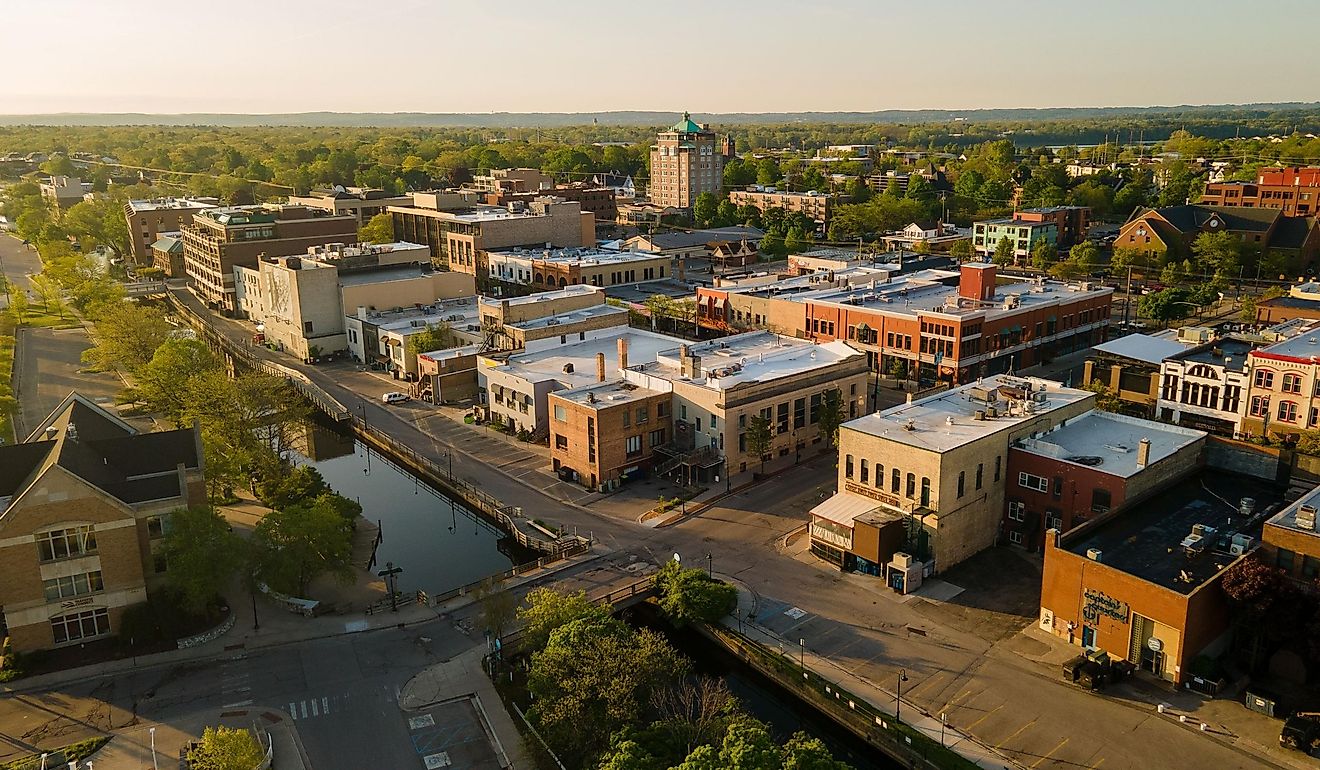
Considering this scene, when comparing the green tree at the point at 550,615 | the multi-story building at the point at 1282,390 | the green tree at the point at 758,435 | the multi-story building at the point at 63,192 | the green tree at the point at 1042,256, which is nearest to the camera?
the green tree at the point at 550,615

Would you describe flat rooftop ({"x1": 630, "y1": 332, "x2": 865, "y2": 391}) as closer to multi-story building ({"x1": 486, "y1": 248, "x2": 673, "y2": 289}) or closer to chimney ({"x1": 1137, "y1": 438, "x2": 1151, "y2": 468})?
chimney ({"x1": 1137, "y1": 438, "x2": 1151, "y2": 468})

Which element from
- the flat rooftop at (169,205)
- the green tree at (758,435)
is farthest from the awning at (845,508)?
the flat rooftop at (169,205)

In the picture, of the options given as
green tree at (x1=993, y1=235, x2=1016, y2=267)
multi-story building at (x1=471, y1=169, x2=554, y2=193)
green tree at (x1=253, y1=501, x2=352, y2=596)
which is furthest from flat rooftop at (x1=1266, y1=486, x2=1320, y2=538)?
multi-story building at (x1=471, y1=169, x2=554, y2=193)

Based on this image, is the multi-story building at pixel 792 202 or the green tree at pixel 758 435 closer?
the green tree at pixel 758 435

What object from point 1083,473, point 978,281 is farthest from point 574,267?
point 1083,473

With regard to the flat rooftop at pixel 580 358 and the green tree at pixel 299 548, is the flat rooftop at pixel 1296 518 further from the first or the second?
the flat rooftop at pixel 580 358

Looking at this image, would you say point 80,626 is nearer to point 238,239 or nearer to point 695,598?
point 695,598

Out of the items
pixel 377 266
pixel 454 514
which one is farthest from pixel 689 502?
pixel 377 266
